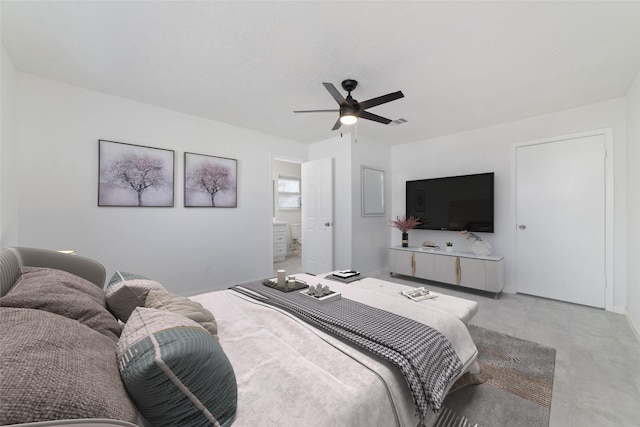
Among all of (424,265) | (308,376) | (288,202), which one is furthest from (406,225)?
(308,376)

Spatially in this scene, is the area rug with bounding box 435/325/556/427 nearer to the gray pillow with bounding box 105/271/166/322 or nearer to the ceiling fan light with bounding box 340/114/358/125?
the gray pillow with bounding box 105/271/166/322

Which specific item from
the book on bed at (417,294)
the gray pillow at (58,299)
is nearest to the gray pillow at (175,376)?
the gray pillow at (58,299)

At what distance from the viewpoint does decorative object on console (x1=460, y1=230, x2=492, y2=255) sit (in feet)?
13.0

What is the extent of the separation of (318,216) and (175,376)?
4192 millimetres

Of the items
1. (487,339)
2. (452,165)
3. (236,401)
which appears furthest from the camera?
(452,165)

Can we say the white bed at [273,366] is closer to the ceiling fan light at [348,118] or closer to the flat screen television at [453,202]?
the ceiling fan light at [348,118]

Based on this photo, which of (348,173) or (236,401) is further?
(348,173)

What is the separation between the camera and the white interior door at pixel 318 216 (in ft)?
15.3

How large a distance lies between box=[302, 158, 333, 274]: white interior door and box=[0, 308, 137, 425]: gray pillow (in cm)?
399

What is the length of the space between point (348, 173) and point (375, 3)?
114 inches

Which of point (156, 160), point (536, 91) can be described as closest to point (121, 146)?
point (156, 160)

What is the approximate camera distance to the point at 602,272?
10.6 ft

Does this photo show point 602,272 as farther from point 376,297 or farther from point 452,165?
point 376,297

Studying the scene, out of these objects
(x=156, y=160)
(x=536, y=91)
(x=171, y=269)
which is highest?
(x=536, y=91)
